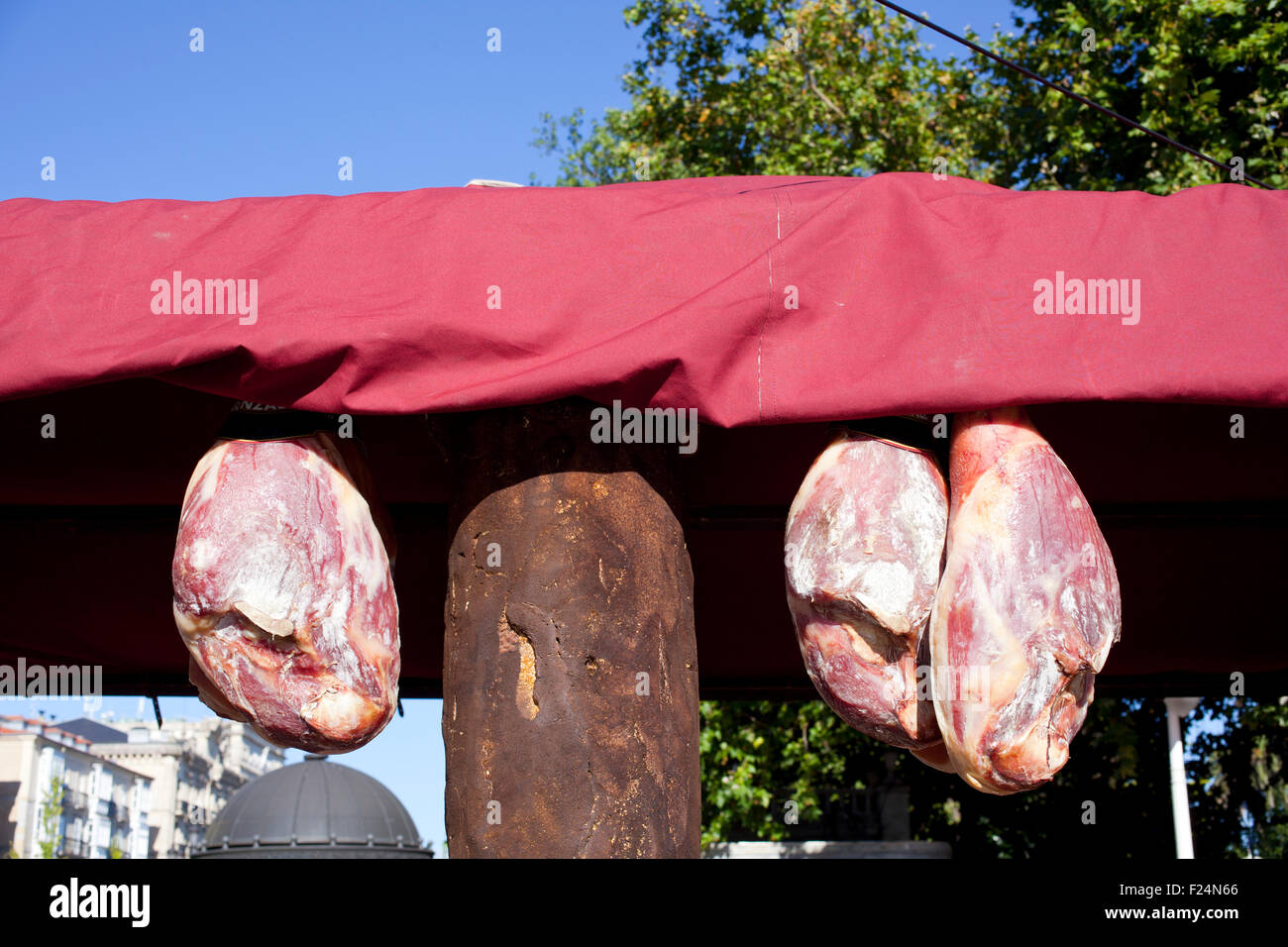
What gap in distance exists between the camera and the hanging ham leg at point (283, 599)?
2064mm

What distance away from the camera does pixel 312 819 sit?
17.7m

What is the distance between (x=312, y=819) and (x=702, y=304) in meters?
17.1

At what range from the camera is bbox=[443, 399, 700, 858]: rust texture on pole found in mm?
2137

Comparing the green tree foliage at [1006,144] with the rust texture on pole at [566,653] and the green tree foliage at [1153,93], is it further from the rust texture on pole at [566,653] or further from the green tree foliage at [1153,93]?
the rust texture on pole at [566,653]

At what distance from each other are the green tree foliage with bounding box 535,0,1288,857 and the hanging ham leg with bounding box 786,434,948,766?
850cm

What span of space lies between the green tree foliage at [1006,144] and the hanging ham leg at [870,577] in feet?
27.9

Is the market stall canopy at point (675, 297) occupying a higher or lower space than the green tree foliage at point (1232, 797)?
higher

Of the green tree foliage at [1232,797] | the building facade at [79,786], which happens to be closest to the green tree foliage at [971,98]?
the green tree foliage at [1232,797]

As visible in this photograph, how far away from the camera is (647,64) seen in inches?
667

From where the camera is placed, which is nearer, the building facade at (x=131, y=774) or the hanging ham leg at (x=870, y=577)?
the hanging ham leg at (x=870, y=577)

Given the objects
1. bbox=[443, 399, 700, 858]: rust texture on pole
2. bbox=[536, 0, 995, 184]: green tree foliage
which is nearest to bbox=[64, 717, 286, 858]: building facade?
bbox=[536, 0, 995, 184]: green tree foliage

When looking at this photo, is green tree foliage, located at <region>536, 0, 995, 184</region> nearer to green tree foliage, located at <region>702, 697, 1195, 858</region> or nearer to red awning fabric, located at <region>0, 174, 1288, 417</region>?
green tree foliage, located at <region>702, 697, 1195, 858</region>
